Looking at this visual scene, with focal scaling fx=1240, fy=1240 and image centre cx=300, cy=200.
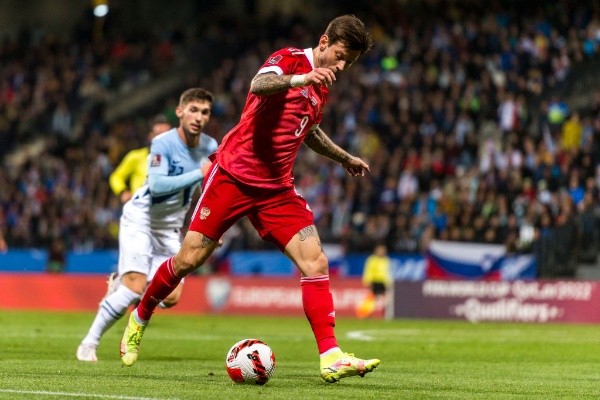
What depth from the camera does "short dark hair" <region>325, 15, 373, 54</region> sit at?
869 centimetres

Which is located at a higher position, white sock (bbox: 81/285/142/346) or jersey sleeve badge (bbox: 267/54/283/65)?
jersey sleeve badge (bbox: 267/54/283/65)

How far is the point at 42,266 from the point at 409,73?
403 inches

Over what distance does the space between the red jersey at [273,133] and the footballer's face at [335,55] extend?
94 mm

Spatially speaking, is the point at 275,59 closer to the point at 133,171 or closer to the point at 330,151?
the point at 330,151

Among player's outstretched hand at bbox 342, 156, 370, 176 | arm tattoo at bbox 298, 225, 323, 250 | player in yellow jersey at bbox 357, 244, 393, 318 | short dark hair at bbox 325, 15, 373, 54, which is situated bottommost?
player in yellow jersey at bbox 357, 244, 393, 318

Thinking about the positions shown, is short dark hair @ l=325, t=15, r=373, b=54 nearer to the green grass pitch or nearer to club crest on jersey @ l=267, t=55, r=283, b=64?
club crest on jersey @ l=267, t=55, r=283, b=64

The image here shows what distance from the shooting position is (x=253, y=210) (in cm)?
915

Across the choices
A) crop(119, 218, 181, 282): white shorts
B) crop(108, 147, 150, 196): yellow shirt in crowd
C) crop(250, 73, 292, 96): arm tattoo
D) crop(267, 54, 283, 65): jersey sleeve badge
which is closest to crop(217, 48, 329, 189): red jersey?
crop(267, 54, 283, 65): jersey sleeve badge

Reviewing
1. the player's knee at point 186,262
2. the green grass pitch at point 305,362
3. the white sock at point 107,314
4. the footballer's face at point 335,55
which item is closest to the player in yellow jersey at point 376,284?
the green grass pitch at point 305,362

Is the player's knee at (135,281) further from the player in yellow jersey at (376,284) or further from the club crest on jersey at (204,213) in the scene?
the player in yellow jersey at (376,284)

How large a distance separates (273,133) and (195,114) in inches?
107

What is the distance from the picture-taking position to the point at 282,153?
356 inches

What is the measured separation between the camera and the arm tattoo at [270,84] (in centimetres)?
835

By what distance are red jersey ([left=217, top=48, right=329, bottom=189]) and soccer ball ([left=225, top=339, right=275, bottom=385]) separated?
120 centimetres
